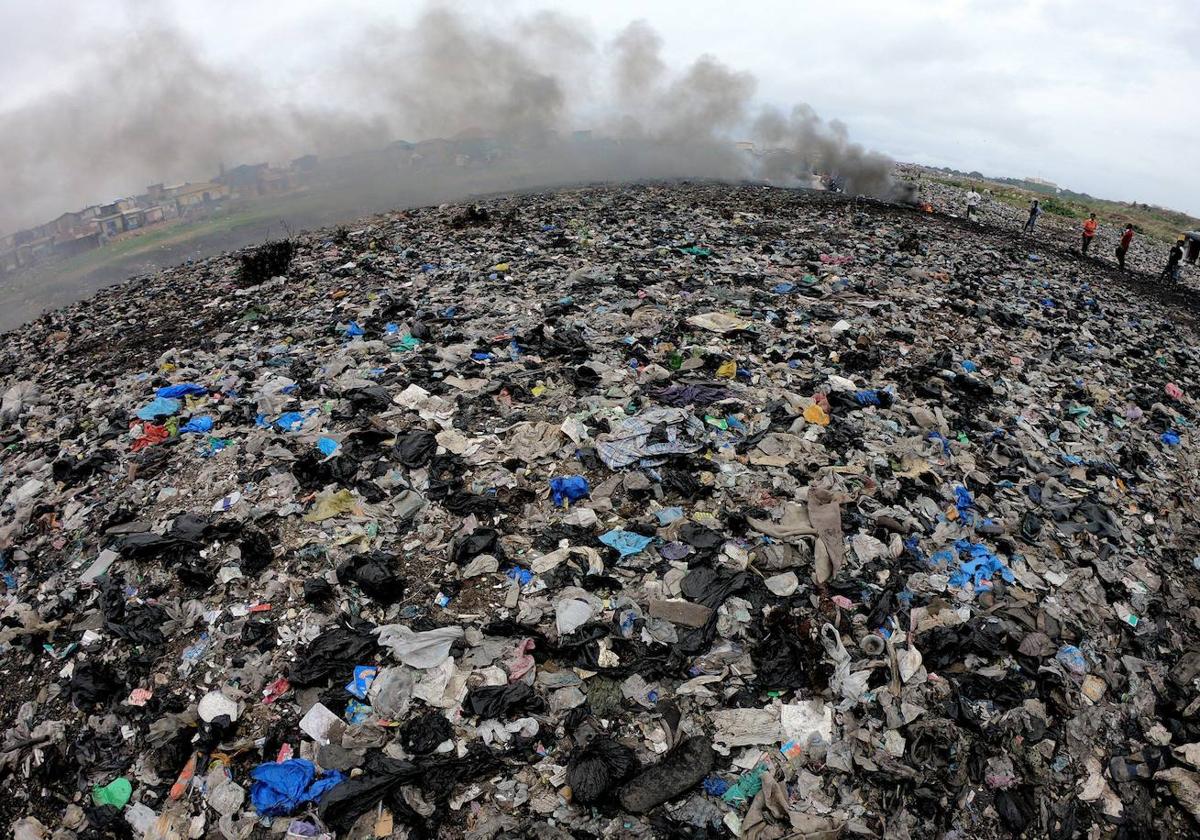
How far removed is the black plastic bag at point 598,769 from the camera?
2225mm

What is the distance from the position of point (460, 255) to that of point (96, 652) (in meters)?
7.36

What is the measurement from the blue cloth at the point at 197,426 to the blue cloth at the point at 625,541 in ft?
11.0

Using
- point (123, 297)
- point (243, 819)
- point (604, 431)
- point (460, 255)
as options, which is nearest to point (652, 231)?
point (460, 255)

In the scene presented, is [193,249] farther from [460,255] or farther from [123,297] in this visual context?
[460,255]

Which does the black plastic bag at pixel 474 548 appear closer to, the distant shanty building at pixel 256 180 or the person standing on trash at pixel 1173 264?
the person standing on trash at pixel 1173 264

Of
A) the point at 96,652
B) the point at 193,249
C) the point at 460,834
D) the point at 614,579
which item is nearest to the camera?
the point at 460,834

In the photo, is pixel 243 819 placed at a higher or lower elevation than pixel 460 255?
lower

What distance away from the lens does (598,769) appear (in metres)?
2.28

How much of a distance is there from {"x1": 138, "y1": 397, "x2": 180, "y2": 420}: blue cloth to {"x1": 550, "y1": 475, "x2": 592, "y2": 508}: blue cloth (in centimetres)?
349

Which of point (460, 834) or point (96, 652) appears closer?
point (460, 834)

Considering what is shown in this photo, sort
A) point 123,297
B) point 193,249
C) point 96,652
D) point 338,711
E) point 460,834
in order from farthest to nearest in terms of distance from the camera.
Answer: point 193,249
point 123,297
point 96,652
point 338,711
point 460,834

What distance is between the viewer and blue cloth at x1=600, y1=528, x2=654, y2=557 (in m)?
3.33

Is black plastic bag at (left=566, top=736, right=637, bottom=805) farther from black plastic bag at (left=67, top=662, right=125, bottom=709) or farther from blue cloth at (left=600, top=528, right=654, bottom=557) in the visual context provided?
black plastic bag at (left=67, top=662, right=125, bottom=709)

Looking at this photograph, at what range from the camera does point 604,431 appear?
4.39 m
